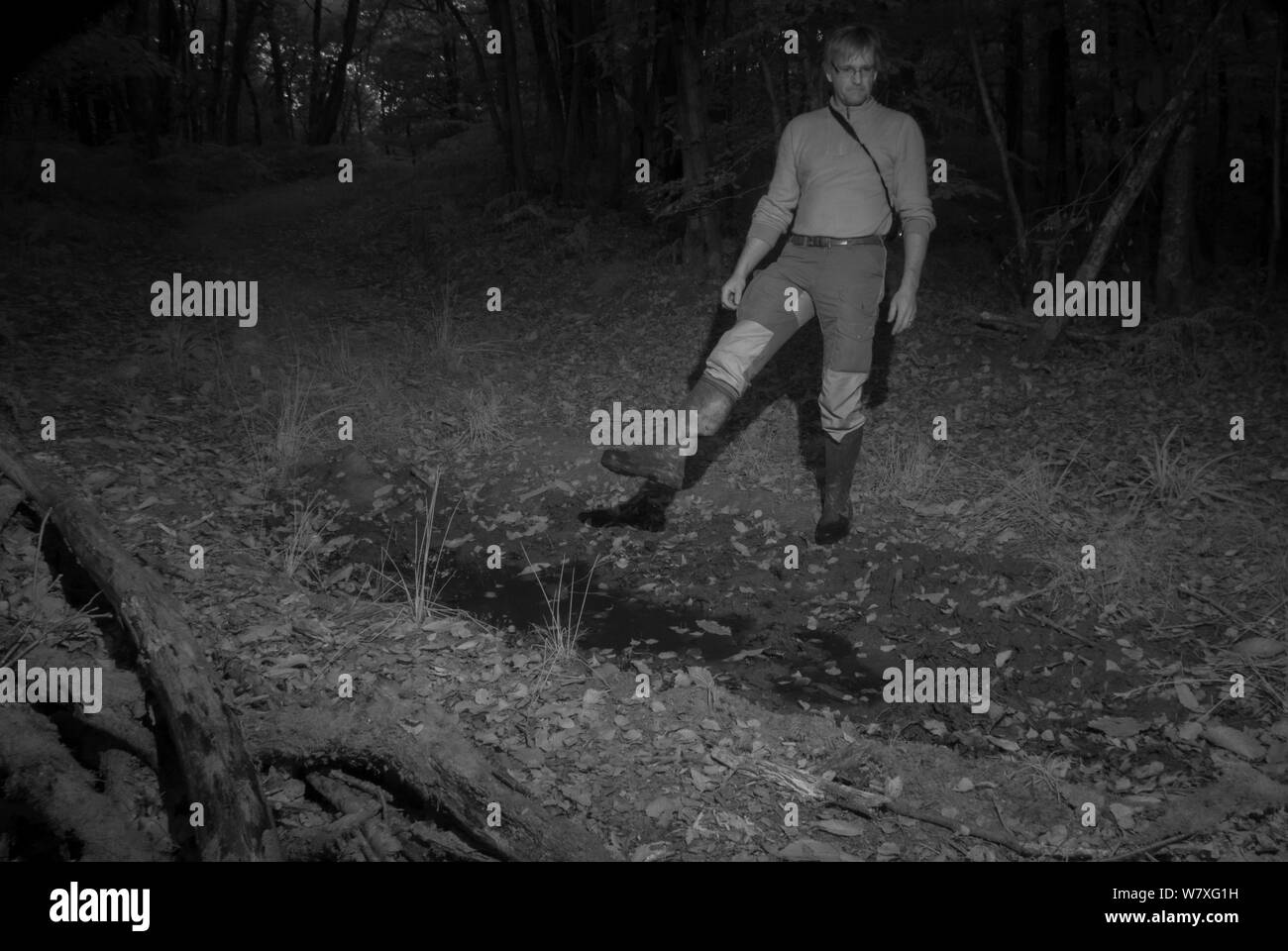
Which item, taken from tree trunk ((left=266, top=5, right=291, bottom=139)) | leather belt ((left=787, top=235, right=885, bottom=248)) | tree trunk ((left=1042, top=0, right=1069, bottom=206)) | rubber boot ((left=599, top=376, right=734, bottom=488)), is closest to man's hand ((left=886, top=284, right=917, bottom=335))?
leather belt ((left=787, top=235, right=885, bottom=248))

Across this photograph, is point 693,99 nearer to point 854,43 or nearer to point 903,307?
point 854,43

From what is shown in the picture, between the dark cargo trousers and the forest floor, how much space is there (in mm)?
1213

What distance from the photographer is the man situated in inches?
197

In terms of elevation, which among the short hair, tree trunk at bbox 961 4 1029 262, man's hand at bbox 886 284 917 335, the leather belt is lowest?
man's hand at bbox 886 284 917 335

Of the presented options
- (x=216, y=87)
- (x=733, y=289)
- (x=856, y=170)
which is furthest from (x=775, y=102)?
(x=216, y=87)

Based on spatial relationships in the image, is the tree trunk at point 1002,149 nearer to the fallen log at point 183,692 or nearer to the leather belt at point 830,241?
the leather belt at point 830,241

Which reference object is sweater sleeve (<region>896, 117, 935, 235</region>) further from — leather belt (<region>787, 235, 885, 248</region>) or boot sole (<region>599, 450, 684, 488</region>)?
boot sole (<region>599, 450, 684, 488</region>)

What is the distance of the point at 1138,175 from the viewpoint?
7.59m

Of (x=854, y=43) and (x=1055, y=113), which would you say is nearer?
(x=854, y=43)

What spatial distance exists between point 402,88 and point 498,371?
2474cm

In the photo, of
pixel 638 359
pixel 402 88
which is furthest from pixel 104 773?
pixel 402 88

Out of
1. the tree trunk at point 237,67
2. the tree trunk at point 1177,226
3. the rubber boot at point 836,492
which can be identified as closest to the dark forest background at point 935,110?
the tree trunk at point 1177,226

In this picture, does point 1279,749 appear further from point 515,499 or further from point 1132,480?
point 515,499

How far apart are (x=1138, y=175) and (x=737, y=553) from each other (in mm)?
4996
